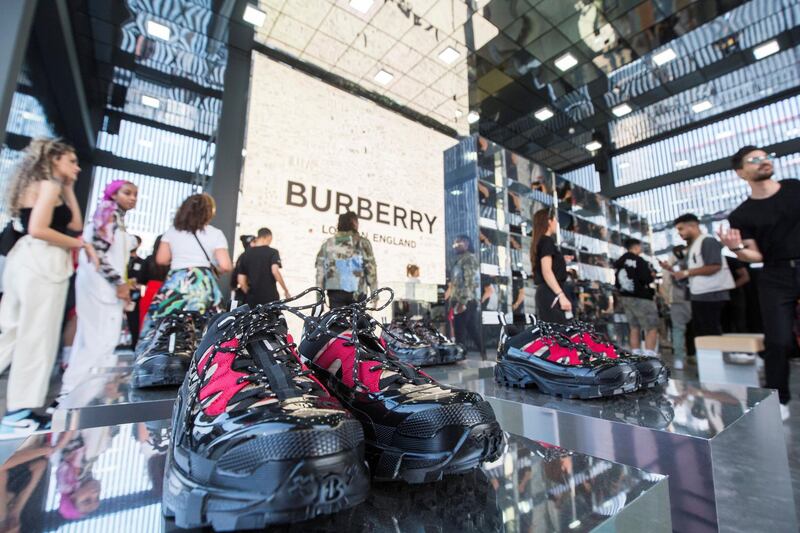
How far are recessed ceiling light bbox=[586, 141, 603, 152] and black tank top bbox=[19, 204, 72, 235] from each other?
941 cm

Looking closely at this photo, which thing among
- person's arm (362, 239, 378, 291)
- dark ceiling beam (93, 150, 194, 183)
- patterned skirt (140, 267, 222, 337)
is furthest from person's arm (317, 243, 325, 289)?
dark ceiling beam (93, 150, 194, 183)

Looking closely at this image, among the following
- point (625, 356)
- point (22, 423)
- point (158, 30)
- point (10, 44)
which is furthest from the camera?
point (158, 30)

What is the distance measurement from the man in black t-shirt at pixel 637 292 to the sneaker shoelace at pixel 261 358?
4341mm

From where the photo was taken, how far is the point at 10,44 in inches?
108

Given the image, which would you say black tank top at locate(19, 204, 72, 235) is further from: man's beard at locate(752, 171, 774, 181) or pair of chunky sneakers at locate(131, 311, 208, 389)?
man's beard at locate(752, 171, 774, 181)

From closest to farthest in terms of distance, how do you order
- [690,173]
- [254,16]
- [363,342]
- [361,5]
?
[363,342], [361,5], [254,16], [690,173]

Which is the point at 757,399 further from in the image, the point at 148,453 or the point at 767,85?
the point at 767,85

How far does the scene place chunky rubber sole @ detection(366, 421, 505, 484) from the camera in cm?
50

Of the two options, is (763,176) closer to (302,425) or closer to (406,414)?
(406,414)

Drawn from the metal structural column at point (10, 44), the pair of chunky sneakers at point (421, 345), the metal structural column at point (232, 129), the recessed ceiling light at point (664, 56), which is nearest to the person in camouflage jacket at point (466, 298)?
the pair of chunky sneakers at point (421, 345)

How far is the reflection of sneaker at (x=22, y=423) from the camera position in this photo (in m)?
1.52

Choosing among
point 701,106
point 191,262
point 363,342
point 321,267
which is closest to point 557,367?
point 363,342

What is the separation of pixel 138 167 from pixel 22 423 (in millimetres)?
6886

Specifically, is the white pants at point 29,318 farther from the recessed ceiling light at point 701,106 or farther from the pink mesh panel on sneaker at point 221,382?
the recessed ceiling light at point 701,106
